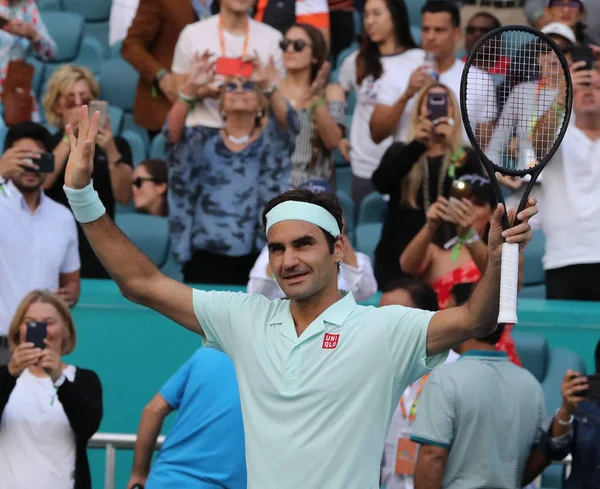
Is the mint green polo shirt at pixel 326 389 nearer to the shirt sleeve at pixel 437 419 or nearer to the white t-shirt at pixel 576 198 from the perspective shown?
the shirt sleeve at pixel 437 419

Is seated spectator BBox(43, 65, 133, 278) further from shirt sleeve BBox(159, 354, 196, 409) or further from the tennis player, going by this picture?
the tennis player

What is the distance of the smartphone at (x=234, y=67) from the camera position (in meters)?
7.03

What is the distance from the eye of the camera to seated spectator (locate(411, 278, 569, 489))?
4754mm

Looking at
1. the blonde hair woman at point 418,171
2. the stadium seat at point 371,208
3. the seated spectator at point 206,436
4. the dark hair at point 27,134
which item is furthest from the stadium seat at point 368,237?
the seated spectator at point 206,436

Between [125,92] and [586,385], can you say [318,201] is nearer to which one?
[586,385]

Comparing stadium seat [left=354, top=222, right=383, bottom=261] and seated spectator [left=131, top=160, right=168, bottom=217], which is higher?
seated spectator [left=131, top=160, right=168, bottom=217]

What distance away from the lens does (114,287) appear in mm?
7215

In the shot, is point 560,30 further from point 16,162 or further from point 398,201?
point 16,162

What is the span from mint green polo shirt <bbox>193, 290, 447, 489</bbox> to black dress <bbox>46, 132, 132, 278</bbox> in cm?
377

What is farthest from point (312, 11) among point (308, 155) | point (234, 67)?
point (234, 67)

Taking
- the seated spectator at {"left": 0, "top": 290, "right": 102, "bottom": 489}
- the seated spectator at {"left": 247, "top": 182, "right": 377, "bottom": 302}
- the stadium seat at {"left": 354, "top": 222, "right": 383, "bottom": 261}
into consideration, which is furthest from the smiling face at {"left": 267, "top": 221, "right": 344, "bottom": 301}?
the stadium seat at {"left": 354, "top": 222, "right": 383, "bottom": 261}

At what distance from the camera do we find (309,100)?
745 cm

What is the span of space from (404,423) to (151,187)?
2984 mm

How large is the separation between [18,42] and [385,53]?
7.71 feet
